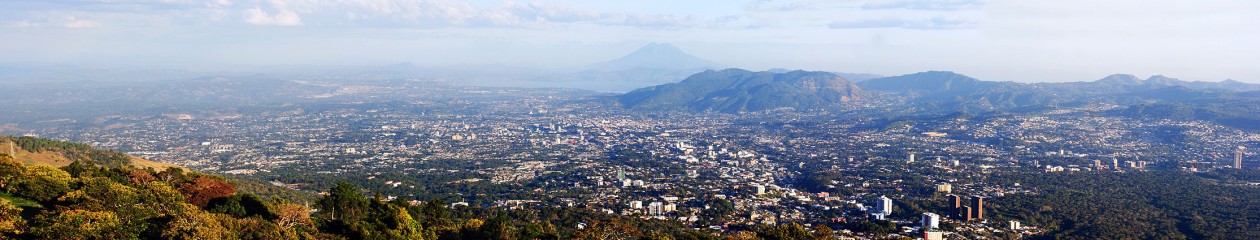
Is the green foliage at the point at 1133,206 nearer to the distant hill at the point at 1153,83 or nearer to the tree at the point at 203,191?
the tree at the point at 203,191

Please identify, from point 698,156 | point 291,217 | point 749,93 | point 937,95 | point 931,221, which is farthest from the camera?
point 937,95

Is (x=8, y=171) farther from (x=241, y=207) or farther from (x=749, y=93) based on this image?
(x=749, y=93)

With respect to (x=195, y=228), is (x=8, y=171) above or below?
above


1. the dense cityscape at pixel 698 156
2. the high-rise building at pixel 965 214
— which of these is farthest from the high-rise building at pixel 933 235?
the high-rise building at pixel 965 214

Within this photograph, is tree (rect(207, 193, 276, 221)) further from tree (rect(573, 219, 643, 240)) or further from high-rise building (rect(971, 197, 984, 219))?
high-rise building (rect(971, 197, 984, 219))

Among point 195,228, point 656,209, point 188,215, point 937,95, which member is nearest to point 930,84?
point 937,95

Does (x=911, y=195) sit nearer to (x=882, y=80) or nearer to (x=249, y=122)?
(x=249, y=122)

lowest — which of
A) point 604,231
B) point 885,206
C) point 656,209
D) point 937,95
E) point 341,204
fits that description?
point 656,209
